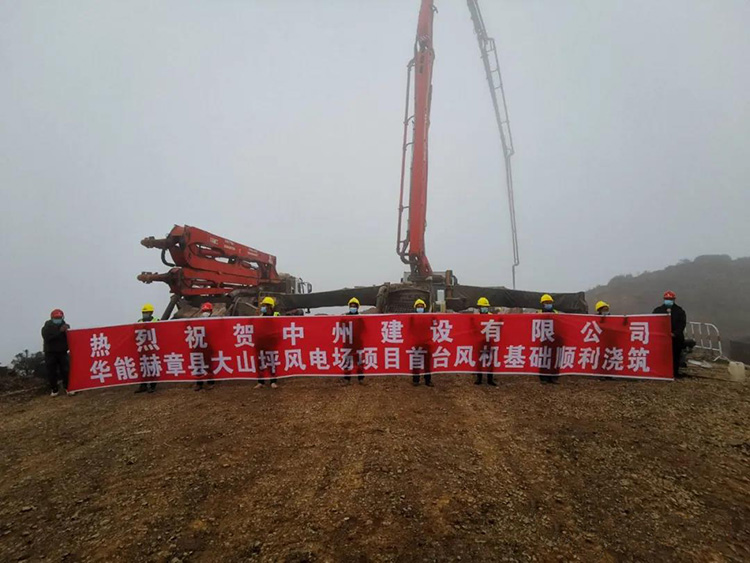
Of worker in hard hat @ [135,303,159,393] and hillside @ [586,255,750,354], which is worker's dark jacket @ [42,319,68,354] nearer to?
worker in hard hat @ [135,303,159,393]

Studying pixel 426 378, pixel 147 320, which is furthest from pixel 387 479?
pixel 147 320

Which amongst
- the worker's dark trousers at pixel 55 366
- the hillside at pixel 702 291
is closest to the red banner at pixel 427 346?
the worker's dark trousers at pixel 55 366

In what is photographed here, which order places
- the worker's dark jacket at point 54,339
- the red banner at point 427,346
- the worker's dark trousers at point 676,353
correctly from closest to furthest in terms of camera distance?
1. the red banner at point 427,346
2. the worker's dark trousers at point 676,353
3. the worker's dark jacket at point 54,339

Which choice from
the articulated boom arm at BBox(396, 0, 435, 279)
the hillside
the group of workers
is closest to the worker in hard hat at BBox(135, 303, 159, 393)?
the group of workers

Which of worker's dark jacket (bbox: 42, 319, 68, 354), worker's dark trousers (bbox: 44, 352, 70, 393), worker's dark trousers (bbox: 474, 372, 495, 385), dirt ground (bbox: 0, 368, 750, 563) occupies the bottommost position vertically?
dirt ground (bbox: 0, 368, 750, 563)

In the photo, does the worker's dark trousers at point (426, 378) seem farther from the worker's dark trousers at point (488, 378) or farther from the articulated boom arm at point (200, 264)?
the articulated boom arm at point (200, 264)

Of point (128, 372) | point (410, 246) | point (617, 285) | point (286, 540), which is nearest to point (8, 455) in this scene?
point (128, 372)

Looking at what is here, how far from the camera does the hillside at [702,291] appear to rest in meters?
26.0

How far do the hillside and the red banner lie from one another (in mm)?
20329

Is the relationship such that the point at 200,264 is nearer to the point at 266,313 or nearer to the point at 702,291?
the point at 266,313

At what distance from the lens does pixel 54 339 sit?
24.1 feet

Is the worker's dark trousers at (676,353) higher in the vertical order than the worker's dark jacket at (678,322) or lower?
lower

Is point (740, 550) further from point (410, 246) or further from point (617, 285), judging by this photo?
point (617, 285)

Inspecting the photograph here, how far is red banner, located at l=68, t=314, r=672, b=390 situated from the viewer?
22.6ft
